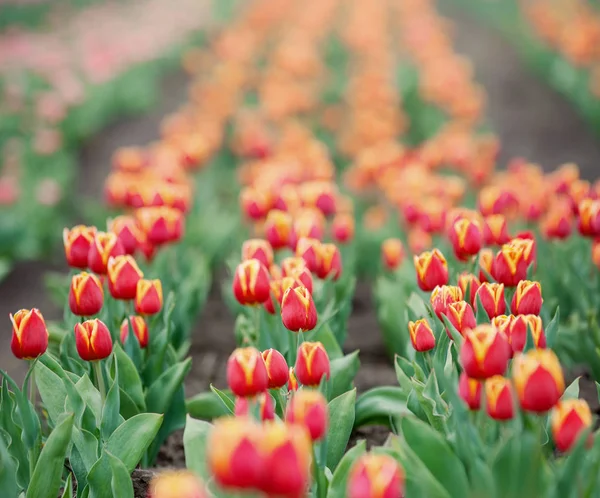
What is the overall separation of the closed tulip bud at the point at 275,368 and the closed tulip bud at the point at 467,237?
852 mm

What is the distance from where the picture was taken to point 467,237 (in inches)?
89.1

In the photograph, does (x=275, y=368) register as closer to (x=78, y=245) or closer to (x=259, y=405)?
(x=259, y=405)

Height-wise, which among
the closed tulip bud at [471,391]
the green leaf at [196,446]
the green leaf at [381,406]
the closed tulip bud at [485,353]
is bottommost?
the green leaf at [381,406]

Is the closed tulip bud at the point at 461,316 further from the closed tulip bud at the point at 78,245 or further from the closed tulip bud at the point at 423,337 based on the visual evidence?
the closed tulip bud at the point at 78,245

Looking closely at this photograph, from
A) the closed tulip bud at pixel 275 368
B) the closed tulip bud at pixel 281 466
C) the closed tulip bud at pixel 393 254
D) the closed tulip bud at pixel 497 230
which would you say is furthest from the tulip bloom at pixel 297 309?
the closed tulip bud at pixel 393 254

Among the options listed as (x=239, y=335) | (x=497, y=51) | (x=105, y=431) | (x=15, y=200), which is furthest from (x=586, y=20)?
(x=105, y=431)

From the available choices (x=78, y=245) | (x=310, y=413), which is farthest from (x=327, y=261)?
(x=310, y=413)

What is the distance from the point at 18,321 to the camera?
183 centimetres

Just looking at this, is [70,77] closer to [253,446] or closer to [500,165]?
[500,165]

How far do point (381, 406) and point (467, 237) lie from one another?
1.92ft

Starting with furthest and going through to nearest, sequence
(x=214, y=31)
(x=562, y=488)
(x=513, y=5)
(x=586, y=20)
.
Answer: (x=513, y=5), (x=214, y=31), (x=586, y=20), (x=562, y=488)

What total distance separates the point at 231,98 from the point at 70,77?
1.83m

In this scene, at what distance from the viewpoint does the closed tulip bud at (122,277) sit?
213 centimetres

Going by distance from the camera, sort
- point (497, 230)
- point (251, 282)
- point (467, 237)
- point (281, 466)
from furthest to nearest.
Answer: point (497, 230) → point (467, 237) → point (251, 282) → point (281, 466)
